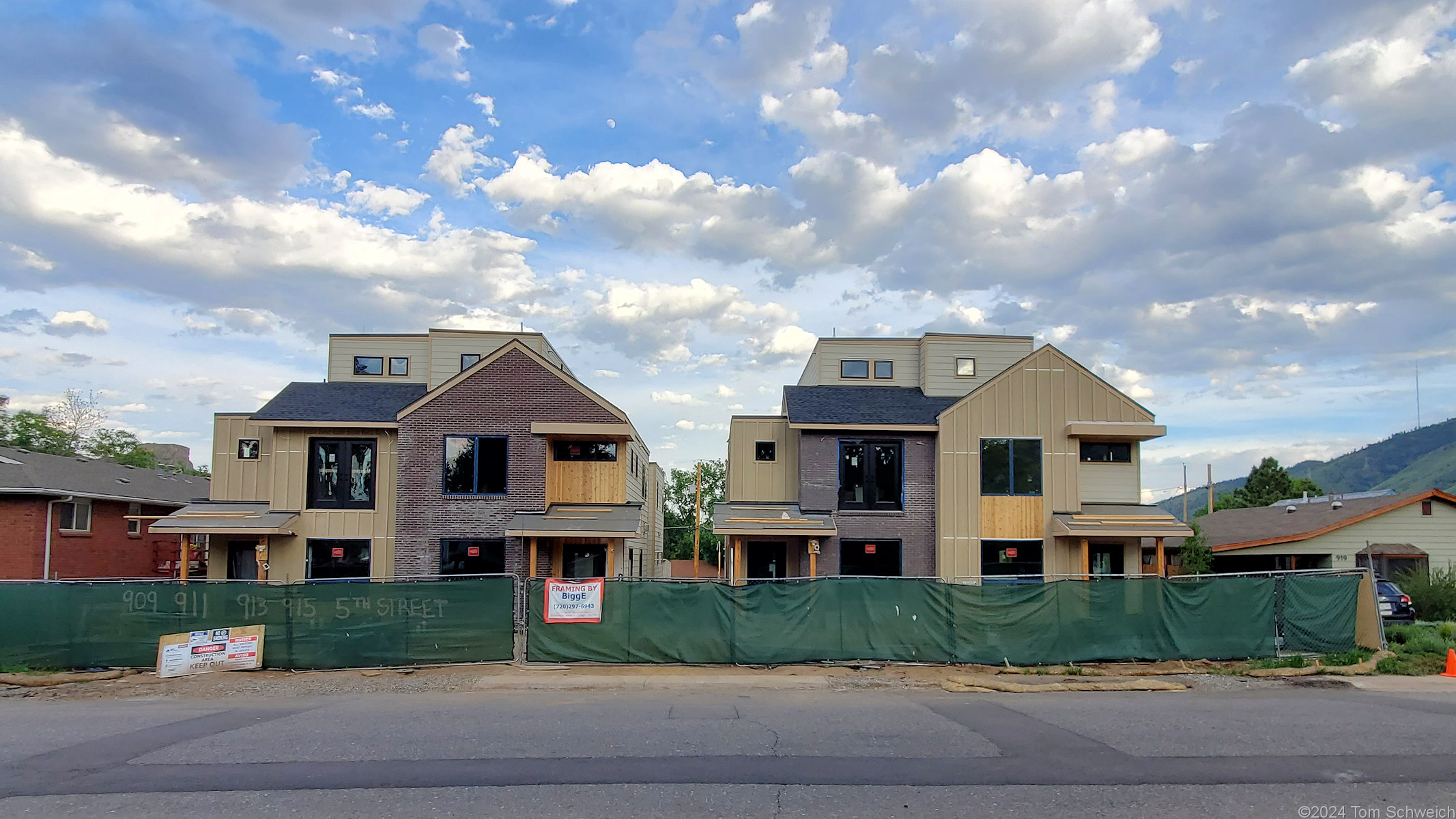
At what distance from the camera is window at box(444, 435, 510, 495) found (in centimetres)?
2627

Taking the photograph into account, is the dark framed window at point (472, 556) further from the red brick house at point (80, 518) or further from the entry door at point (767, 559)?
the red brick house at point (80, 518)

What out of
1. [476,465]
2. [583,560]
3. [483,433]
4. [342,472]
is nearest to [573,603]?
[583,560]

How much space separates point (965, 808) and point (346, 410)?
23.7 metres

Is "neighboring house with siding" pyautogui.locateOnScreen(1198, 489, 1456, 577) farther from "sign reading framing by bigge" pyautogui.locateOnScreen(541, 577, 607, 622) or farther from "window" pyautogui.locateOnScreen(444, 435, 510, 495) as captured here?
"window" pyautogui.locateOnScreen(444, 435, 510, 495)

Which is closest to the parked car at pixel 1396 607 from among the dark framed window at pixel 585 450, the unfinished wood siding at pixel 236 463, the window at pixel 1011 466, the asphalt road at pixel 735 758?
the window at pixel 1011 466

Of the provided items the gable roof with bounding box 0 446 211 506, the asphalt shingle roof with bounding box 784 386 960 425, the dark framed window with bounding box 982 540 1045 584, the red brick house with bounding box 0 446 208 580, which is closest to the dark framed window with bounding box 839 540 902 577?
the dark framed window with bounding box 982 540 1045 584

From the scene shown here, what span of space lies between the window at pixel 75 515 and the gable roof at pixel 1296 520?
1601 inches

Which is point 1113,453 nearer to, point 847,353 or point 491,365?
point 847,353

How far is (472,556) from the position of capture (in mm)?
26125

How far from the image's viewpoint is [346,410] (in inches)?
1099

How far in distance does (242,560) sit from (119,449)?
153 feet

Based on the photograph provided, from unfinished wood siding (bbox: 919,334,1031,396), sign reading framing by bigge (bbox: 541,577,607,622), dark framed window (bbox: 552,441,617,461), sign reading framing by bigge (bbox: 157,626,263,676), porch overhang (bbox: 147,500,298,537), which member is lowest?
sign reading framing by bigge (bbox: 157,626,263,676)

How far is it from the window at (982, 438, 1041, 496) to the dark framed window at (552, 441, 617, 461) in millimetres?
10336

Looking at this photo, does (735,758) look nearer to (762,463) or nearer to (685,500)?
(762,463)
